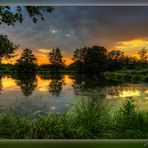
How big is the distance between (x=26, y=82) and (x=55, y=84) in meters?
0.29

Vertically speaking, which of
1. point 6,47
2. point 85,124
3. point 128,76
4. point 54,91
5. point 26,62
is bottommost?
point 85,124

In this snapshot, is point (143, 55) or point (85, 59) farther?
point (85, 59)

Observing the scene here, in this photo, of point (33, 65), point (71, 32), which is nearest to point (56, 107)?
point (33, 65)

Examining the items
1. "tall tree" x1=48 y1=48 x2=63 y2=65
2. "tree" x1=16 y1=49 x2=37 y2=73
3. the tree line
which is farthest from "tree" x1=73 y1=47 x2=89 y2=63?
"tree" x1=16 y1=49 x2=37 y2=73

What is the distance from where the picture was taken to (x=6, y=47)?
4426 millimetres

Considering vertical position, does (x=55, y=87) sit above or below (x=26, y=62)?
below

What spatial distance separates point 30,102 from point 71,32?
814mm

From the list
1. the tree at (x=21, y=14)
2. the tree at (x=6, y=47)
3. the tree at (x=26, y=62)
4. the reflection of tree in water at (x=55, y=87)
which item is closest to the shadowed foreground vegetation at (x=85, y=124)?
the reflection of tree in water at (x=55, y=87)

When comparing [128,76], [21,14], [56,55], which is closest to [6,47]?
[21,14]

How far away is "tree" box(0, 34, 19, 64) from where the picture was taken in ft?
14.4

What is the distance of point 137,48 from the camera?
4.30 m

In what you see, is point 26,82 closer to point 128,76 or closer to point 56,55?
point 56,55

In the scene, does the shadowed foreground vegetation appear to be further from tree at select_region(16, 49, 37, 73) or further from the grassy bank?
tree at select_region(16, 49, 37, 73)

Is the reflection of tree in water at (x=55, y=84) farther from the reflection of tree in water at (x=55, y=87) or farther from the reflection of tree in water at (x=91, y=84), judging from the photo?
the reflection of tree in water at (x=91, y=84)
